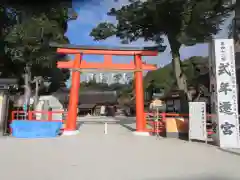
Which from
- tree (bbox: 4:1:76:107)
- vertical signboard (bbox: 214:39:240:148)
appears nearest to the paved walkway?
→ vertical signboard (bbox: 214:39:240:148)

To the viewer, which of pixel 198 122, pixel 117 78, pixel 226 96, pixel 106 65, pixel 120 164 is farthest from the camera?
pixel 117 78

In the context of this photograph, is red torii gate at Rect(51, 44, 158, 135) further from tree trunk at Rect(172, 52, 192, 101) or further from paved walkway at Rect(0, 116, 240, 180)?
paved walkway at Rect(0, 116, 240, 180)

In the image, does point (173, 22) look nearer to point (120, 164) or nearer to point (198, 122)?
point (198, 122)

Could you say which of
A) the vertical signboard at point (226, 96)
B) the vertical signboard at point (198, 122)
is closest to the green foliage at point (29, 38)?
the vertical signboard at point (198, 122)

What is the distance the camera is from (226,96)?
8.69 metres

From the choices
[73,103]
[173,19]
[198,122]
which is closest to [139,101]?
[73,103]

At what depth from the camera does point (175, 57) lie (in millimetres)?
16031

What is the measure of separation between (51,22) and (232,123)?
55.9 ft

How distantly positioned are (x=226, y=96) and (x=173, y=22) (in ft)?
24.8

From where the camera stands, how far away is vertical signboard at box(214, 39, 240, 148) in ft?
28.0

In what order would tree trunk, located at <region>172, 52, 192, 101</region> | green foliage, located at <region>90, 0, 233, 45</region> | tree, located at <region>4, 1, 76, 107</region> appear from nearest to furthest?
1. green foliage, located at <region>90, 0, 233, 45</region>
2. tree trunk, located at <region>172, 52, 192, 101</region>
3. tree, located at <region>4, 1, 76, 107</region>

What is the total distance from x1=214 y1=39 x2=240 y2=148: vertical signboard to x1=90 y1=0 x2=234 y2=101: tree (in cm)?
519

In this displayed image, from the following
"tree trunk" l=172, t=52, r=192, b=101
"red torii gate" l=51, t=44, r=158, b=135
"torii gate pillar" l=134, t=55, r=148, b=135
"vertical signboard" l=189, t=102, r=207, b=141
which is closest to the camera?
"vertical signboard" l=189, t=102, r=207, b=141

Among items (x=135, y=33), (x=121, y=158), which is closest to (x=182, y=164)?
(x=121, y=158)
